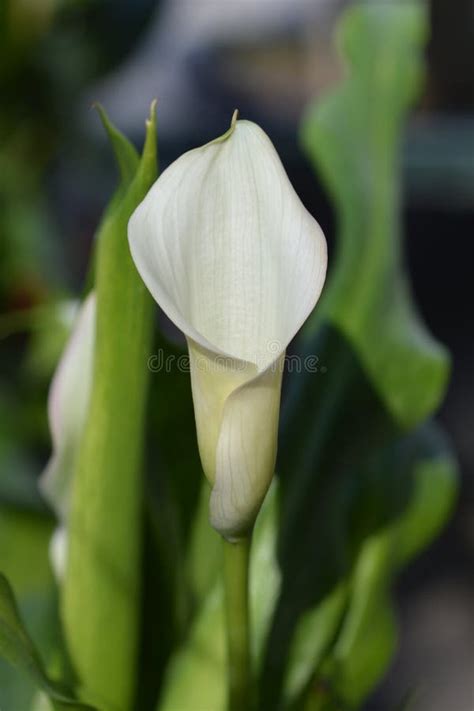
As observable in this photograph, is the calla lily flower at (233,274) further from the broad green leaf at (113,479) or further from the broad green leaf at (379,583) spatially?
the broad green leaf at (379,583)

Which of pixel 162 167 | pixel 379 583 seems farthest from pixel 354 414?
pixel 162 167

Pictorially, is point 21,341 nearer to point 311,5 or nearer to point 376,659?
point 376,659

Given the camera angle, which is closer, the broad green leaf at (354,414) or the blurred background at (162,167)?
the broad green leaf at (354,414)

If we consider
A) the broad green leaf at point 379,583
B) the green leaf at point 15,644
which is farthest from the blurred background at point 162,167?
the green leaf at point 15,644

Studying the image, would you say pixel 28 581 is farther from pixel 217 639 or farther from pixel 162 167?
pixel 162 167

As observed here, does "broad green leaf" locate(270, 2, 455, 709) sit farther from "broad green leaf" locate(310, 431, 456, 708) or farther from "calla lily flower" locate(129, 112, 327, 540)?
"calla lily flower" locate(129, 112, 327, 540)

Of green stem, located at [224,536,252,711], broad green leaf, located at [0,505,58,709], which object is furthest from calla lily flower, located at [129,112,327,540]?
broad green leaf, located at [0,505,58,709]
